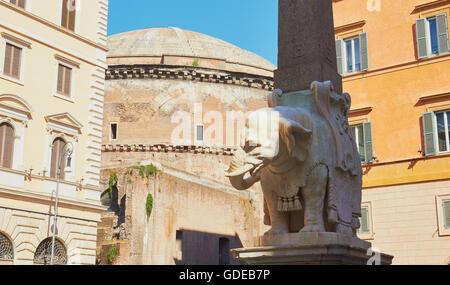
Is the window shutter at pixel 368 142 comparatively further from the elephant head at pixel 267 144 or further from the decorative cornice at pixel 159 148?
the decorative cornice at pixel 159 148

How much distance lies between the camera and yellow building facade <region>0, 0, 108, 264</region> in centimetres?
1570

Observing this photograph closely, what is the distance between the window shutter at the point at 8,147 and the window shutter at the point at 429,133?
10397mm

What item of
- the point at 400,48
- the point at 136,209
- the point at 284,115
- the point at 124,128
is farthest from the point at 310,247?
the point at 124,128

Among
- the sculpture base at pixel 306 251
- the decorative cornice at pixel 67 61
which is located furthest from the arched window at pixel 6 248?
the sculpture base at pixel 306 251

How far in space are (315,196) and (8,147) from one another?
504 inches

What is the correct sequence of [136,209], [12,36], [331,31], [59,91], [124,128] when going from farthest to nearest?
[124,128] < [136,209] < [59,91] < [12,36] < [331,31]

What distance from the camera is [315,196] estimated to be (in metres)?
4.61

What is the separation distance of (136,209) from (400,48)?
30.6 feet

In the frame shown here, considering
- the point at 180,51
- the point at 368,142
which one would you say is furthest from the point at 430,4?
the point at 180,51

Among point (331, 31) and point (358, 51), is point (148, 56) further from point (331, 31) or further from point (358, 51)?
point (331, 31)

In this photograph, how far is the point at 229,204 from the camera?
2309 cm

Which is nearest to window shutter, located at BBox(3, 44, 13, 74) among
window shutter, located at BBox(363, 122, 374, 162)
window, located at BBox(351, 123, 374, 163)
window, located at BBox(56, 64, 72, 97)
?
window, located at BBox(56, 64, 72, 97)

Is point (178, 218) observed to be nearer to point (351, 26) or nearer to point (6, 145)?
point (6, 145)

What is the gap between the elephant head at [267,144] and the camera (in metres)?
4.22
